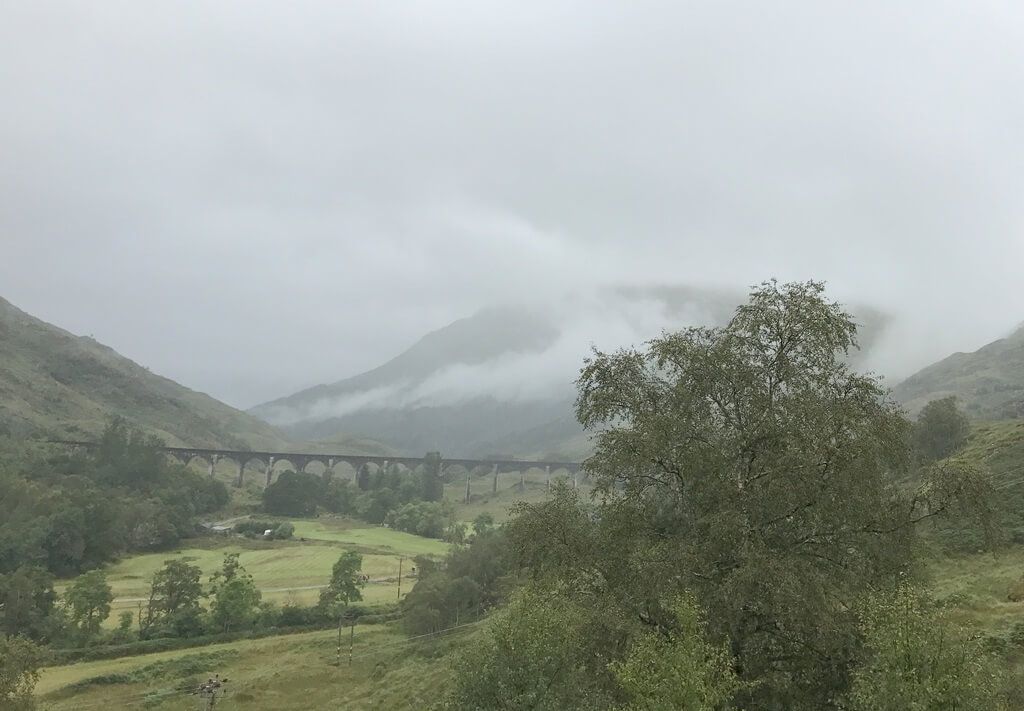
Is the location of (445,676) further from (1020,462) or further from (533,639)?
(1020,462)

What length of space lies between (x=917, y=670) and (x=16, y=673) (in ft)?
148

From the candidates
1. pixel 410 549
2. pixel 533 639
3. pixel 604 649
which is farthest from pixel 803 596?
pixel 410 549

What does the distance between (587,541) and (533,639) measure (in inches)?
145

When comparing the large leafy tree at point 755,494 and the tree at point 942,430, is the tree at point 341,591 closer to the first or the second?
the large leafy tree at point 755,494

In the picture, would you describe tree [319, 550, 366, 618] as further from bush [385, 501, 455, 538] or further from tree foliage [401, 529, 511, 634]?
bush [385, 501, 455, 538]

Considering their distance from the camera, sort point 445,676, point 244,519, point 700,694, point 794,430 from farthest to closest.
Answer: point 244,519
point 445,676
point 794,430
point 700,694

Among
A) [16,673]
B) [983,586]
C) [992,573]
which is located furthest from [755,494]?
[16,673]

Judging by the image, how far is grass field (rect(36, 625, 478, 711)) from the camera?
49406mm

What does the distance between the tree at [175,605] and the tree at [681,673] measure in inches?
3024

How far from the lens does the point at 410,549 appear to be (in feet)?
413

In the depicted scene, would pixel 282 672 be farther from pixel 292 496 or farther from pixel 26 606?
pixel 292 496

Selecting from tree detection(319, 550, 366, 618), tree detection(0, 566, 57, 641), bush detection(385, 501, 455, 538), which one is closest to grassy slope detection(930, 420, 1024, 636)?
tree detection(319, 550, 366, 618)

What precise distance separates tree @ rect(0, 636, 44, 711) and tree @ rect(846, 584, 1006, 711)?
A: 42.4 meters

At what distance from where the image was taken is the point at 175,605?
7700 cm
